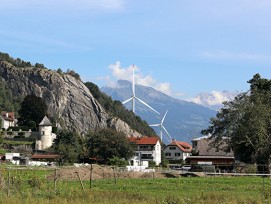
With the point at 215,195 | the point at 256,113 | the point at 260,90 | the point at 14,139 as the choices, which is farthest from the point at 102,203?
the point at 14,139

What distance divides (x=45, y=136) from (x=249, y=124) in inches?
3165

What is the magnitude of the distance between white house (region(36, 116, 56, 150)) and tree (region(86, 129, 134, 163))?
1394 inches

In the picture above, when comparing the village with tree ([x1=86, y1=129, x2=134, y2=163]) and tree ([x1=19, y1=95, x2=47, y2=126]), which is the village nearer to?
tree ([x1=19, y1=95, x2=47, y2=126])

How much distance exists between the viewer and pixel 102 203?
2397cm

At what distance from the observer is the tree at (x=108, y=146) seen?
10477 cm

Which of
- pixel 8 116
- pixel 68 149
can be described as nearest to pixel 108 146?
pixel 68 149

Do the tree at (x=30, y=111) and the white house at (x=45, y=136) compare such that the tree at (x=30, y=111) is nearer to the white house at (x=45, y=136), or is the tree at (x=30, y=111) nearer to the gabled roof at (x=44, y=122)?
the gabled roof at (x=44, y=122)

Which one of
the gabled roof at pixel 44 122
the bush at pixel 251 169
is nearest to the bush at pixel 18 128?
the gabled roof at pixel 44 122

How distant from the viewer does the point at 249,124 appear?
241 feet

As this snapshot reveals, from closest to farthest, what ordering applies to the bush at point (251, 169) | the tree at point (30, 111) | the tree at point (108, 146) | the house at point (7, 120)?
the bush at point (251, 169)
the tree at point (108, 146)
the house at point (7, 120)
the tree at point (30, 111)

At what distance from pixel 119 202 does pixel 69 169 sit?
3433 cm

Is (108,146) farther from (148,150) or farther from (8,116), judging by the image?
(8,116)

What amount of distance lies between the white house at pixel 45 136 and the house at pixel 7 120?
13436 millimetres

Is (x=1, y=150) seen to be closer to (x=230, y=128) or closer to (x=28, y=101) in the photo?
(x=28, y=101)
